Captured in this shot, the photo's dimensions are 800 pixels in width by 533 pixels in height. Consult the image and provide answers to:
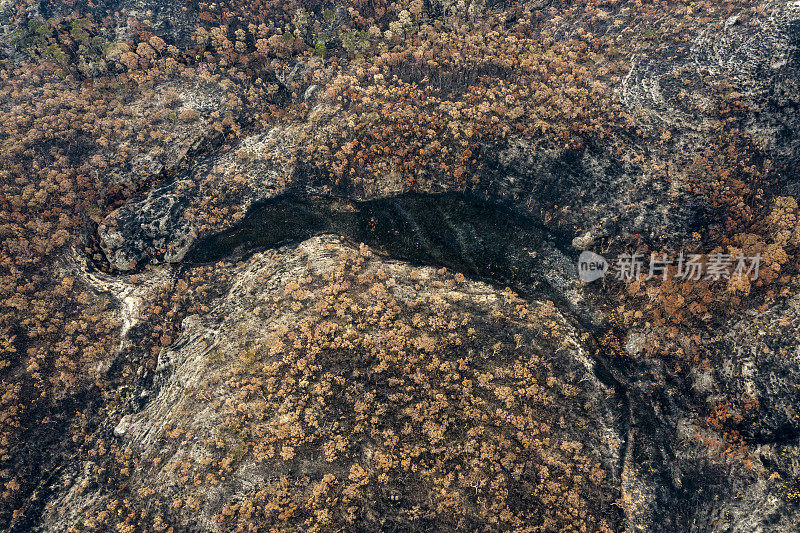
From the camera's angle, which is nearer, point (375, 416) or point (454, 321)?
point (375, 416)

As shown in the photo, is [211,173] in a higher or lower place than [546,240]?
higher

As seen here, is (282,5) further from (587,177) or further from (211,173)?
(587,177)

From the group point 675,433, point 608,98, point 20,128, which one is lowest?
point 675,433

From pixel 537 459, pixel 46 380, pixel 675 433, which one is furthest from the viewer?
pixel 46 380

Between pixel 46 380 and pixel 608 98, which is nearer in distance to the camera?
pixel 46 380

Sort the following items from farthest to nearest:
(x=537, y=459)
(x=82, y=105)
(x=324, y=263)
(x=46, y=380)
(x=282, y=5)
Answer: (x=282, y=5), (x=82, y=105), (x=324, y=263), (x=46, y=380), (x=537, y=459)

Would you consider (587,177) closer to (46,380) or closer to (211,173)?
(211,173)

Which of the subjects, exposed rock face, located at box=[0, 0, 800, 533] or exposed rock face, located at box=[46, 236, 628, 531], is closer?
exposed rock face, located at box=[46, 236, 628, 531]

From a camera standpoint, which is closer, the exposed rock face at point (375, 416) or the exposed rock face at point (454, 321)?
the exposed rock face at point (375, 416)

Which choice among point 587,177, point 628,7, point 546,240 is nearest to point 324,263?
point 546,240

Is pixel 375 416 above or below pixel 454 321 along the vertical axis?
below
